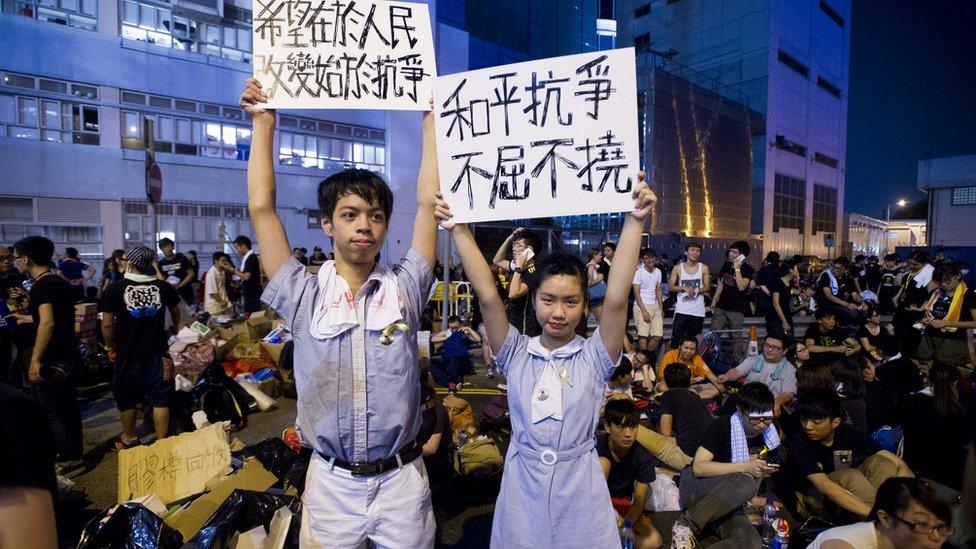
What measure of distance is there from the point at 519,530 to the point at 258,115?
6.62 feet

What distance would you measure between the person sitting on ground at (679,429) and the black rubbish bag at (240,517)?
309 cm

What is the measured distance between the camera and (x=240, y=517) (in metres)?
2.81

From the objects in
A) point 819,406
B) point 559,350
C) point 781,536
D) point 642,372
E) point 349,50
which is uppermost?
point 349,50

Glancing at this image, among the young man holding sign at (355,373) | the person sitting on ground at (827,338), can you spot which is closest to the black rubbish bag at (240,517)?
the young man holding sign at (355,373)

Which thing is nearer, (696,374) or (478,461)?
(478,461)

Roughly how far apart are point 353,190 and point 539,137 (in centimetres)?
88

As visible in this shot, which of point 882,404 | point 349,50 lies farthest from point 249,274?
point 882,404

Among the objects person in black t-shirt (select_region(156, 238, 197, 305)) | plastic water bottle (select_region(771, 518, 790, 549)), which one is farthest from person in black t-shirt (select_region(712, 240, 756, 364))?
person in black t-shirt (select_region(156, 238, 197, 305))

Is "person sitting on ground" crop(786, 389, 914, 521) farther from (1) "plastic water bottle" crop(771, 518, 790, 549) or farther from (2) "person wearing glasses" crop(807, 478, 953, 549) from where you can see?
(2) "person wearing glasses" crop(807, 478, 953, 549)

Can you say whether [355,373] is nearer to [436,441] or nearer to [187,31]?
[436,441]

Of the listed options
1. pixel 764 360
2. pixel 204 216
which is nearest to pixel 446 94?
pixel 764 360

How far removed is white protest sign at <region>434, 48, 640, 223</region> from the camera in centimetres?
224

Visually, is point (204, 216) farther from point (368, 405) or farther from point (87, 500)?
point (368, 405)

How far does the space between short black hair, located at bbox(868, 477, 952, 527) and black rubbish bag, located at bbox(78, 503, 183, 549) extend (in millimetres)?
3645
